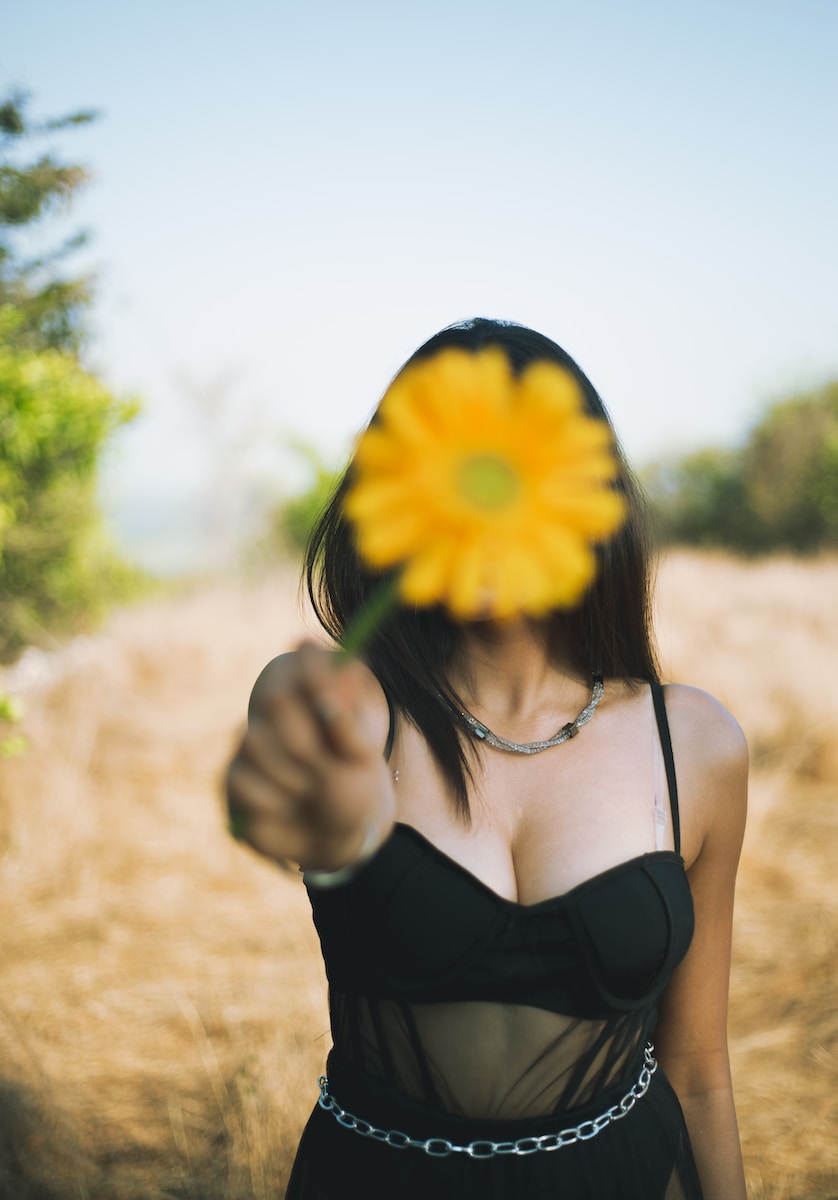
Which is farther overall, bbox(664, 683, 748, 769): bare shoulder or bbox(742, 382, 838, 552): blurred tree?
bbox(742, 382, 838, 552): blurred tree

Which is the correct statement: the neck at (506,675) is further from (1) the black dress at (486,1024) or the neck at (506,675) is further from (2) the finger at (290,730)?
(2) the finger at (290,730)

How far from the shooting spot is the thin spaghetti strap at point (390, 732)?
1.37m

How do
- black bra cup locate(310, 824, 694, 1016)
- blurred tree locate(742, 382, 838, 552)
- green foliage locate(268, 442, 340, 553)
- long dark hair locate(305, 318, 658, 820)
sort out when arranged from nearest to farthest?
black bra cup locate(310, 824, 694, 1016), long dark hair locate(305, 318, 658, 820), green foliage locate(268, 442, 340, 553), blurred tree locate(742, 382, 838, 552)

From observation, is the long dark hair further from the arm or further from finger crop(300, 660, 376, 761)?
finger crop(300, 660, 376, 761)

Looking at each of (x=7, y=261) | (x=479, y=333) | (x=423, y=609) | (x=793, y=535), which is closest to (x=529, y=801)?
(x=423, y=609)

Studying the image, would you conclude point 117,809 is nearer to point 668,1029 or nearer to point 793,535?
point 668,1029

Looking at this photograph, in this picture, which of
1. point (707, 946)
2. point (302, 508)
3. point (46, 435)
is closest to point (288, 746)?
point (707, 946)

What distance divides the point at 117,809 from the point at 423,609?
455cm

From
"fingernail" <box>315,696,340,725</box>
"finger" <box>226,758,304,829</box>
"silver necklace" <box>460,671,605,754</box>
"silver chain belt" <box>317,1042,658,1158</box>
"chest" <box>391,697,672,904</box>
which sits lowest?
"silver chain belt" <box>317,1042,658,1158</box>

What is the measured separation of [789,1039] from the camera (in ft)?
11.8

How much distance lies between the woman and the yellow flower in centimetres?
67

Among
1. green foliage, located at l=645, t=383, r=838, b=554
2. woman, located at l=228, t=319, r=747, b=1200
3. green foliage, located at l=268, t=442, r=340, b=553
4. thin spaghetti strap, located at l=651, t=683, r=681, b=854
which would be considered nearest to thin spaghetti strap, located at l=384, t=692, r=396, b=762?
woman, located at l=228, t=319, r=747, b=1200

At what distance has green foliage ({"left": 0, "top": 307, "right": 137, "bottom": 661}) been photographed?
502cm

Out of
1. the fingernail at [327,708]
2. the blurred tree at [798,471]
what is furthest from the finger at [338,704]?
the blurred tree at [798,471]
